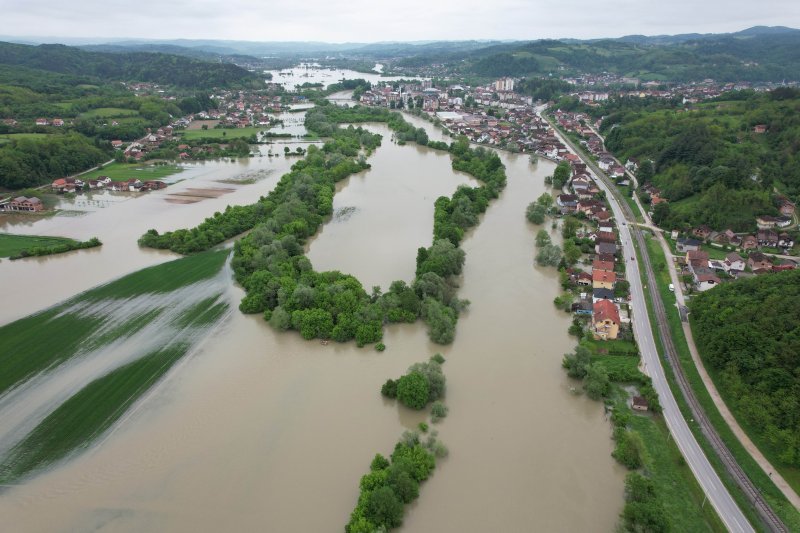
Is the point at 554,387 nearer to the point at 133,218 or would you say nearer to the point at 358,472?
the point at 358,472

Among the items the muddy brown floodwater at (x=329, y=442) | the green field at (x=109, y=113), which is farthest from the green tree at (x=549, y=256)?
the green field at (x=109, y=113)

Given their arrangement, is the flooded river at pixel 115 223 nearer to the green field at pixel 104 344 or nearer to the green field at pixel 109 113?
the green field at pixel 104 344

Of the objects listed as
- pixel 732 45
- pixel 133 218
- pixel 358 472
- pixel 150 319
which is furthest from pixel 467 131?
pixel 732 45

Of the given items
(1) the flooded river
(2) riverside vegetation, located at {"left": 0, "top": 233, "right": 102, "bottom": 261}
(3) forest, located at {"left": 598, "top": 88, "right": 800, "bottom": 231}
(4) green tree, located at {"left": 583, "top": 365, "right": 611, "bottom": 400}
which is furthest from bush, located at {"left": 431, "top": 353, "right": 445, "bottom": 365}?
(2) riverside vegetation, located at {"left": 0, "top": 233, "right": 102, "bottom": 261}

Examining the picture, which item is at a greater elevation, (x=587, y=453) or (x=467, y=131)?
(x=467, y=131)

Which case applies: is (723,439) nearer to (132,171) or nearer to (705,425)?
(705,425)

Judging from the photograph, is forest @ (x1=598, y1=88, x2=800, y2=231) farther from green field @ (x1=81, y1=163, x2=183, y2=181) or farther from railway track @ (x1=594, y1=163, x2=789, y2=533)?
green field @ (x1=81, y1=163, x2=183, y2=181)
